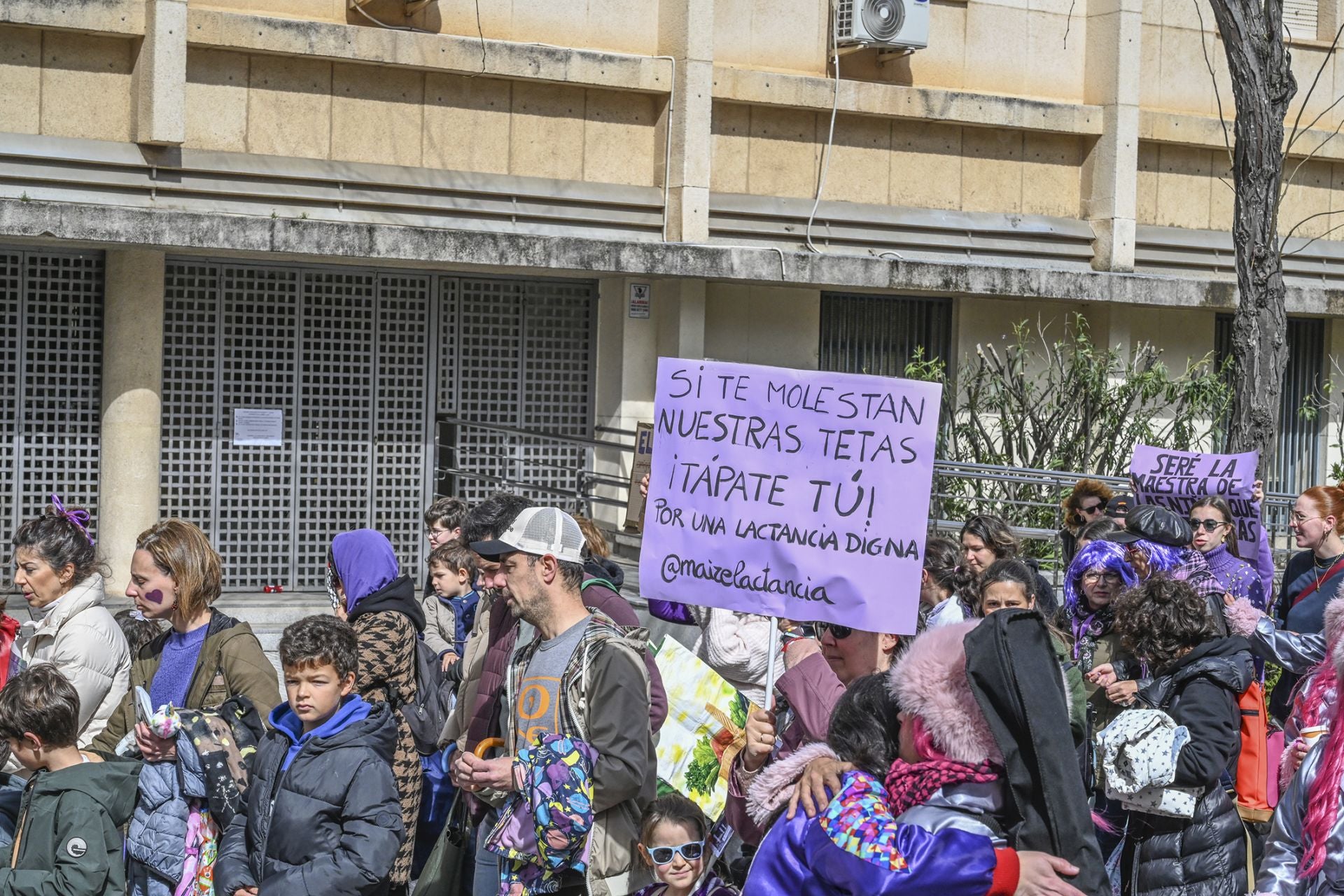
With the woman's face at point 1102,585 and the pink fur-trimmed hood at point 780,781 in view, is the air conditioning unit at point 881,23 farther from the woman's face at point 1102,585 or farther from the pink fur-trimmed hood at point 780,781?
the pink fur-trimmed hood at point 780,781

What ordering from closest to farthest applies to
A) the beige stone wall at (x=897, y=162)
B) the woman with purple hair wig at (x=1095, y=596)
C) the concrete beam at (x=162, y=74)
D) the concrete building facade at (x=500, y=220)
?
the woman with purple hair wig at (x=1095, y=596)
the concrete beam at (x=162, y=74)
the concrete building facade at (x=500, y=220)
the beige stone wall at (x=897, y=162)

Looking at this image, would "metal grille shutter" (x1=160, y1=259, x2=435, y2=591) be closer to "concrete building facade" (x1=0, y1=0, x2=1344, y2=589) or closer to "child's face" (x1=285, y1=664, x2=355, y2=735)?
"concrete building facade" (x1=0, y1=0, x2=1344, y2=589)

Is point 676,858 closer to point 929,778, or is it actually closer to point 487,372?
point 929,778

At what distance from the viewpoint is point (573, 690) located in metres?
4.84

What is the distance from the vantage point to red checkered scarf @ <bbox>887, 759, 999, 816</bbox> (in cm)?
329

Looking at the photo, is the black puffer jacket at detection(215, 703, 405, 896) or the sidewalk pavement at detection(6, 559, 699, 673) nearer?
the black puffer jacket at detection(215, 703, 405, 896)

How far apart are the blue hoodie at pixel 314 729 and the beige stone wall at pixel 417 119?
8.88m

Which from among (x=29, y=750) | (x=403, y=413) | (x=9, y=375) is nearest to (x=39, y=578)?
(x=29, y=750)

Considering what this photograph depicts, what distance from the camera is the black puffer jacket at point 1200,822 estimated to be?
17.0 feet

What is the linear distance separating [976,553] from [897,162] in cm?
840

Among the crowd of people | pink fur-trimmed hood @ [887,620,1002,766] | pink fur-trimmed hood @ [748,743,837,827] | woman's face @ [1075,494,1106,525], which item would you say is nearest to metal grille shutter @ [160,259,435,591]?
woman's face @ [1075,494,1106,525]

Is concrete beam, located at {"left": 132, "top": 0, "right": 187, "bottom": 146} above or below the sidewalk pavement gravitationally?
above

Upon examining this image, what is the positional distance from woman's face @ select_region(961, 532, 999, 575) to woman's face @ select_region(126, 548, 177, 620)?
12.5 feet

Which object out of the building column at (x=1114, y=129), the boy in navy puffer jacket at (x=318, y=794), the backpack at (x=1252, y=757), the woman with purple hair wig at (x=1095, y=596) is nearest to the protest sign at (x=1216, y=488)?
the woman with purple hair wig at (x=1095, y=596)
